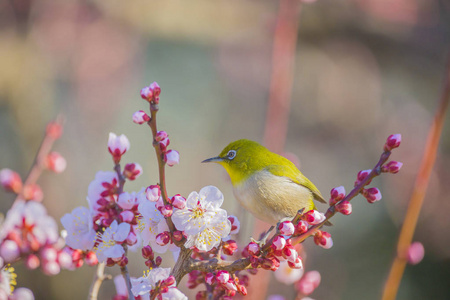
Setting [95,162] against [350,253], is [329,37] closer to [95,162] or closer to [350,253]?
[350,253]

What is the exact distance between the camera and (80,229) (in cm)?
66

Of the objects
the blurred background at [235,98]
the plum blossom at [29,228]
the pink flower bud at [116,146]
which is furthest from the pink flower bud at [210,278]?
the blurred background at [235,98]

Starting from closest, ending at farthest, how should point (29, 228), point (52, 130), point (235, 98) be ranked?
point (29, 228) < point (52, 130) < point (235, 98)

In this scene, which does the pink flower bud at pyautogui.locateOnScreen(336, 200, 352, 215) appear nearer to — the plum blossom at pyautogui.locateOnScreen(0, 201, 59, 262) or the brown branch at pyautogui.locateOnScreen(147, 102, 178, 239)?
the brown branch at pyautogui.locateOnScreen(147, 102, 178, 239)

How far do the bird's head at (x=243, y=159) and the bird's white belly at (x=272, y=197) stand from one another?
0.03m

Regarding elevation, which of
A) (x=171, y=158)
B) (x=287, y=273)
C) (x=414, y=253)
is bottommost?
(x=287, y=273)

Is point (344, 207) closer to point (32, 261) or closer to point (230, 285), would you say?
point (230, 285)

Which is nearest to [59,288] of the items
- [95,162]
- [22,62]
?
[95,162]

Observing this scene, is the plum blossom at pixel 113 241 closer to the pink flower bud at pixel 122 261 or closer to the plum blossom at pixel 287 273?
the pink flower bud at pixel 122 261

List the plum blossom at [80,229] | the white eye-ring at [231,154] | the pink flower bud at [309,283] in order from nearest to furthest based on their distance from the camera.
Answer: the plum blossom at [80,229], the pink flower bud at [309,283], the white eye-ring at [231,154]

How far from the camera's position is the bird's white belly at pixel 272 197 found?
0.82 metres

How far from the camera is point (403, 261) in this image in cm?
83

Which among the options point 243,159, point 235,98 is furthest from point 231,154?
point 235,98

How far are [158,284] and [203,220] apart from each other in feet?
0.33
